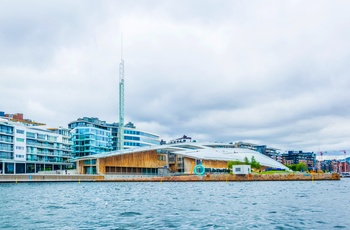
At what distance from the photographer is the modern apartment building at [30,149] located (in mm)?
132250

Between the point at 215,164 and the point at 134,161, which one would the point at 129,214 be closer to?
the point at 134,161

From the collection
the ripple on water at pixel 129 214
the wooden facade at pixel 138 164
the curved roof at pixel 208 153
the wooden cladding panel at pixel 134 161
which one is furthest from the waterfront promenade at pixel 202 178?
the ripple on water at pixel 129 214

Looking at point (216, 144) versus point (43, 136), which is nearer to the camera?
point (43, 136)

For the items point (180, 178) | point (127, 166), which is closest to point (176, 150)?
point (127, 166)

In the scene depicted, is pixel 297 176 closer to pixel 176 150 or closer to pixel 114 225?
pixel 176 150

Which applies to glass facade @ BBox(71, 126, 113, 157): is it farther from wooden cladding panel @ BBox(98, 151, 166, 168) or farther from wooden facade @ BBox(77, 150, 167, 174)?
wooden cladding panel @ BBox(98, 151, 166, 168)

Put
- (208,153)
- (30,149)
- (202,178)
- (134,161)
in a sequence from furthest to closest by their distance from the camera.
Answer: (208,153) → (134,161) → (30,149) → (202,178)

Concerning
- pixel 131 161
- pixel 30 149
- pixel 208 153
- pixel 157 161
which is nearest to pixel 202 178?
pixel 131 161

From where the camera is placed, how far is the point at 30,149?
145m

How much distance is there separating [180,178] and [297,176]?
33.5 m

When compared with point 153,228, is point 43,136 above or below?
above

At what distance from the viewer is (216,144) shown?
19738 centimetres

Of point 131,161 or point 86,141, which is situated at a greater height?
point 86,141

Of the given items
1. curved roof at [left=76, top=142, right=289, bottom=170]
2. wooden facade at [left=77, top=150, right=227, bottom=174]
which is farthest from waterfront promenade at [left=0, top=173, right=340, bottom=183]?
curved roof at [left=76, top=142, right=289, bottom=170]
